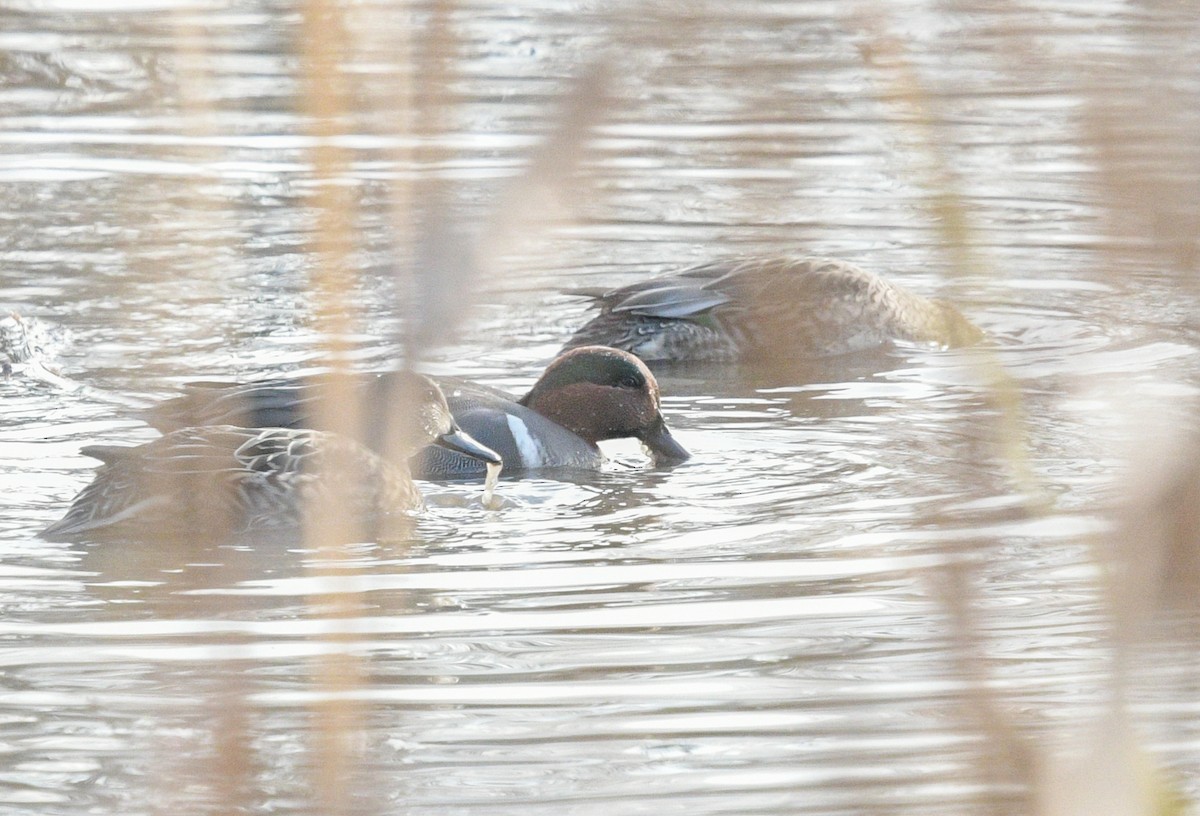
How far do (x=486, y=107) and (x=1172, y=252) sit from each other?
12.4 meters

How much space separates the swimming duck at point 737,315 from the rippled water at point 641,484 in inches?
6.8

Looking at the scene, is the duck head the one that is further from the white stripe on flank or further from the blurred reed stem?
the blurred reed stem

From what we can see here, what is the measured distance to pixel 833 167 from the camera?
11836 mm

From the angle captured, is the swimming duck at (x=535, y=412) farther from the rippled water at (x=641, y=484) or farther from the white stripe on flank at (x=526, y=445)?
the rippled water at (x=641, y=484)

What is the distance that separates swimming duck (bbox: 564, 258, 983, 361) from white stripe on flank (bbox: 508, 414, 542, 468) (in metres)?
2.03

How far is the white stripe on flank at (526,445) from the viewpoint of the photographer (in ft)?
23.9

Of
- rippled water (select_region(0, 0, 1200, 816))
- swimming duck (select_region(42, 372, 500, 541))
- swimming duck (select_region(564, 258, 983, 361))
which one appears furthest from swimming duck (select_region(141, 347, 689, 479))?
swimming duck (select_region(564, 258, 983, 361))

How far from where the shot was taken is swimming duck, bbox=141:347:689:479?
6.98 meters

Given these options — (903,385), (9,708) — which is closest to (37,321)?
(903,385)

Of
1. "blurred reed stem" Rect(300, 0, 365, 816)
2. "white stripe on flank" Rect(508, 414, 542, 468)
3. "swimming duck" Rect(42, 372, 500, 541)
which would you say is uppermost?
"blurred reed stem" Rect(300, 0, 365, 816)

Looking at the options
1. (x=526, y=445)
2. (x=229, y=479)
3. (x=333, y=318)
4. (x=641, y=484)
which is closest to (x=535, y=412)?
(x=526, y=445)

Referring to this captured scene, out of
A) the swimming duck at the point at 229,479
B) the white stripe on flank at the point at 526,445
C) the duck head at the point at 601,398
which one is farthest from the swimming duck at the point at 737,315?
the swimming duck at the point at 229,479

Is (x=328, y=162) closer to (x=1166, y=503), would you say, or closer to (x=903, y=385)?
(x=1166, y=503)

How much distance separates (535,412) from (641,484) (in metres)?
0.82
